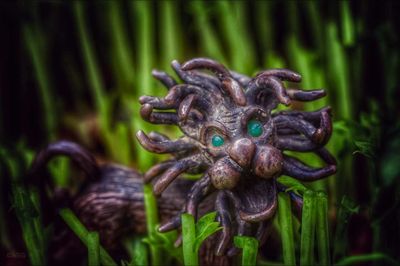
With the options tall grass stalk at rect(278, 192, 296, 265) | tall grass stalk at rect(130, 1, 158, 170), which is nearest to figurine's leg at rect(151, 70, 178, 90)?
tall grass stalk at rect(278, 192, 296, 265)

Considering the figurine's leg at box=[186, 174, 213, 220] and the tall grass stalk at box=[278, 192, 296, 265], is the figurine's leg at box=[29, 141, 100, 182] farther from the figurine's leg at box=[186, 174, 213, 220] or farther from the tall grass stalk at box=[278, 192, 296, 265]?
the tall grass stalk at box=[278, 192, 296, 265]

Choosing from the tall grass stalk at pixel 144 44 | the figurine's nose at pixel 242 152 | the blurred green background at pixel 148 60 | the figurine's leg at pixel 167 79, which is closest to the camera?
the figurine's nose at pixel 242 152

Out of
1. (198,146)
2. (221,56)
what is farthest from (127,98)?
(198,146)

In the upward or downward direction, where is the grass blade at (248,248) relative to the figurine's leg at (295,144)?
downward

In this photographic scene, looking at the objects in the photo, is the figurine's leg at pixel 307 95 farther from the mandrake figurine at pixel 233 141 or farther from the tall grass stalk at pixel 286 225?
the tall grass stalk at pixel 286 225

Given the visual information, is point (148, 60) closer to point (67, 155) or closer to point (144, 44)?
point (144, 44)

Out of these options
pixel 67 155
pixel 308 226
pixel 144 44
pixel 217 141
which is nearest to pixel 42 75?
pixel 144 44

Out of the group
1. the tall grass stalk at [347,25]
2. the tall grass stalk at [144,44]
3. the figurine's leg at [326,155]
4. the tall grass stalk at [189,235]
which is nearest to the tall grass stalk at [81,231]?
the tall grass stalk at [189,235]

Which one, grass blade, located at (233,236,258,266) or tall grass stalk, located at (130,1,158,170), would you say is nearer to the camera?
grass blade, located at (233,236,258,266)
